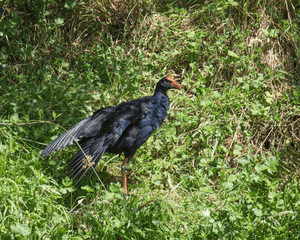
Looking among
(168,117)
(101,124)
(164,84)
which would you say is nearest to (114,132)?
(101,124)

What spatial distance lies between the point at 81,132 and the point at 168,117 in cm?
133

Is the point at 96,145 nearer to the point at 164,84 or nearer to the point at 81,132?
the point at 81,132

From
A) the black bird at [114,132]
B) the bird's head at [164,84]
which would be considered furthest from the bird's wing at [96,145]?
the bird's head at [164,84]

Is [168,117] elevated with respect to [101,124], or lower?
lower

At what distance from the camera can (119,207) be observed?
8.87 ft

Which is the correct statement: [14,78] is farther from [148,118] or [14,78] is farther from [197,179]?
[197,179]

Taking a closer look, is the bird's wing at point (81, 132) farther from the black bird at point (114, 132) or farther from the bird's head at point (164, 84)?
the bird's head at point (164, 84)

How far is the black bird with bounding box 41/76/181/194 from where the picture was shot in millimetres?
3037

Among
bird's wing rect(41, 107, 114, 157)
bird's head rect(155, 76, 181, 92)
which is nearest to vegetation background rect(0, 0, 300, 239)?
bird's wing rect(41, 107, 114, 157)

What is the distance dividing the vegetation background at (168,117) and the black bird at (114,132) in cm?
23

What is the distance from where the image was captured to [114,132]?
3.11 m

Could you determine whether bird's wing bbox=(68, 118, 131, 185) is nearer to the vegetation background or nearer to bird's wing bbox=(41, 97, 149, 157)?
bird's wing bbox=(41, 97, 149, 157)

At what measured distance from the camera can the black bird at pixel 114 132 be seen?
3037mm

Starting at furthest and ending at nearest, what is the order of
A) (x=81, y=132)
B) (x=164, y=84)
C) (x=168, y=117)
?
(x=168, y=117), (x=164, y=84), (x=81, y=132)
